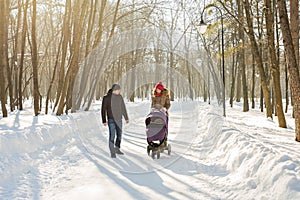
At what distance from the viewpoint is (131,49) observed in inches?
1190

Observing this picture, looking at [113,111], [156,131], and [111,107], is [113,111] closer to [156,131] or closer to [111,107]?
[111,107]

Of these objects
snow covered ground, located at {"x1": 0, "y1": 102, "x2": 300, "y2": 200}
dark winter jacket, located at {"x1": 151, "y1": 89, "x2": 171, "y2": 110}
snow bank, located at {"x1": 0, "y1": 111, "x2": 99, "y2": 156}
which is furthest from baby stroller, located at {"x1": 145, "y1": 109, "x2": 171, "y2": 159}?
snow bank, located at {"x1": 0, "y1": 111, "x2": 99, "y2": 156}

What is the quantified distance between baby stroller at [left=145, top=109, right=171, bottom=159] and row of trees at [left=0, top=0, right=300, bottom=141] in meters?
3.77

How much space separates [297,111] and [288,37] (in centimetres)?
208

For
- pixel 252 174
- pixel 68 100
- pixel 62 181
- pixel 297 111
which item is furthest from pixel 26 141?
pixel 68 100

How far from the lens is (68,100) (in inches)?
744

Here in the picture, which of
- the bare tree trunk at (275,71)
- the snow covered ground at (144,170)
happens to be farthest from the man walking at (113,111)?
the bare tree trunk at (275,71)

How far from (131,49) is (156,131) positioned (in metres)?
23.0

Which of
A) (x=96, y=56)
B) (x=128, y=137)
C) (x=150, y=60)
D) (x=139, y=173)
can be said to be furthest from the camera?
(x=150, y=60)

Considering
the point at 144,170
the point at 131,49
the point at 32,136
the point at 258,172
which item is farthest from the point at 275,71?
the point at 131,49

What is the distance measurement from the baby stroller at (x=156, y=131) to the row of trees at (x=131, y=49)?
377 centimetres

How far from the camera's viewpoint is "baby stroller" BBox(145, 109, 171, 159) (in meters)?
7.99

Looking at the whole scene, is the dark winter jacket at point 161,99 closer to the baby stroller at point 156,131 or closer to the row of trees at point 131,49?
the baby stroller at point 156,131

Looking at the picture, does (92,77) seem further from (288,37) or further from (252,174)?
(252,174)
